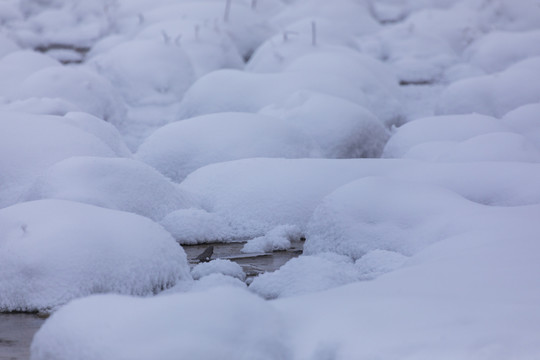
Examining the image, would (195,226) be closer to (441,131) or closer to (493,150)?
(493,150)

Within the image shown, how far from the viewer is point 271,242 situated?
401cm

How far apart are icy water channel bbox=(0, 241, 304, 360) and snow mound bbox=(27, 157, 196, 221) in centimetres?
32

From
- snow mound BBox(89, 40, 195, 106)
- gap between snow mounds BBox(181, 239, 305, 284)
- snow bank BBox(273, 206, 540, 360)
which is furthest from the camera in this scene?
snow mound BBox(89, 40, 195, 106)

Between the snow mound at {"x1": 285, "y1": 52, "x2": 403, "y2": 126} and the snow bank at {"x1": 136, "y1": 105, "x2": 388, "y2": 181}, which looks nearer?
the snow bank at {"x1": 136, "y1": 105, "x2": 388, "y2": 181}

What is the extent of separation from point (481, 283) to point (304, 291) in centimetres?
75

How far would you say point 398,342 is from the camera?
2129 millimetres

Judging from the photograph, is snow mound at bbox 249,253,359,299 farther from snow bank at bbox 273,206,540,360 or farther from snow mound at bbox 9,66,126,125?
snow mound at bbox 9,66,126,125

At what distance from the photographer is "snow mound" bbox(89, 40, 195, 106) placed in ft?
26.1

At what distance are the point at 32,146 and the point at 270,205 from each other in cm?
140

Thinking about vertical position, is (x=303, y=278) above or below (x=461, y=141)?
above

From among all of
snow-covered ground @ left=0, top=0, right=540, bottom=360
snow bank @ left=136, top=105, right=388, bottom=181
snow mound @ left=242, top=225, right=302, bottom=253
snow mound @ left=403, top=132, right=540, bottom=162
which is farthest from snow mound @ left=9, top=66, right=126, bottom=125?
snow mound @ left=403, top=132, right=540, bottom=162

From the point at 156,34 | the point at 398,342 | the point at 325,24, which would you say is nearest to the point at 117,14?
the point at 156,34

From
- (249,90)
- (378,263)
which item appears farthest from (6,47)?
(378,263)

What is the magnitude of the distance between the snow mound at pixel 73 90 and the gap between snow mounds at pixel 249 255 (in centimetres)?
278
